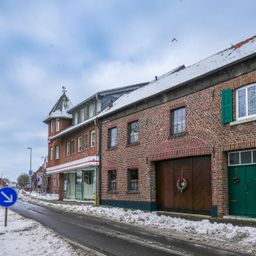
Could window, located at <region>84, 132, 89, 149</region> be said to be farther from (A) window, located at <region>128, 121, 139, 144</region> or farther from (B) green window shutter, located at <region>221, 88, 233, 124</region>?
(B) green window shutter, located at <region>221, 88, 233, 124</region>

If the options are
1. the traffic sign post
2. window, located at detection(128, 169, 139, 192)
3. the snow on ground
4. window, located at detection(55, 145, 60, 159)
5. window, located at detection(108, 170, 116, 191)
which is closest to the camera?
the snow on ground

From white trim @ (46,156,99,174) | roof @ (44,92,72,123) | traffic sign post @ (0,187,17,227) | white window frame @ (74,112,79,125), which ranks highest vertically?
roof @ (44,92,72,123)

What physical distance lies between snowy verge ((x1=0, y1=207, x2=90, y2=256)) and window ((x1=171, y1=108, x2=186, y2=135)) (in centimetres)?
877

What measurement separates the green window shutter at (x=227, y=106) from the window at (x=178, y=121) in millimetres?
2905

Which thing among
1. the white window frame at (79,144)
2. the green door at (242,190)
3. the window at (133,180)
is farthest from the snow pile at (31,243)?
the white window frame at (79,144)

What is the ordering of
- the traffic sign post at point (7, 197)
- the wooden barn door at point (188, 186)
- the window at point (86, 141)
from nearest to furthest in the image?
the traffic sign post at point (7, 197) < the wooden barn door at point (188, 186) < the window at point (86, 141)

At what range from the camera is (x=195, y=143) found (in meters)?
17.7

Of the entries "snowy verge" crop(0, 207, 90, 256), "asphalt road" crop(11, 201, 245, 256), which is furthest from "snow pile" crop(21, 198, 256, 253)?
"snowy verge" crop(0, 207, 90, 256)

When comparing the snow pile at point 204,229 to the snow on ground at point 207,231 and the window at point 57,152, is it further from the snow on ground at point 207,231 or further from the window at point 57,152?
the window at point 57,152

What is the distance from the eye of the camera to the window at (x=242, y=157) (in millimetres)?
15195

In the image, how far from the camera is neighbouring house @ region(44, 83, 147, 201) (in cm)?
2886

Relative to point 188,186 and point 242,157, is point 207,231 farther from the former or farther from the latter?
point 188,186

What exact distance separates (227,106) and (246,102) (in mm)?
846

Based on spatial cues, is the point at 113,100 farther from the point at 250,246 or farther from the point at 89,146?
the point at 250,246
